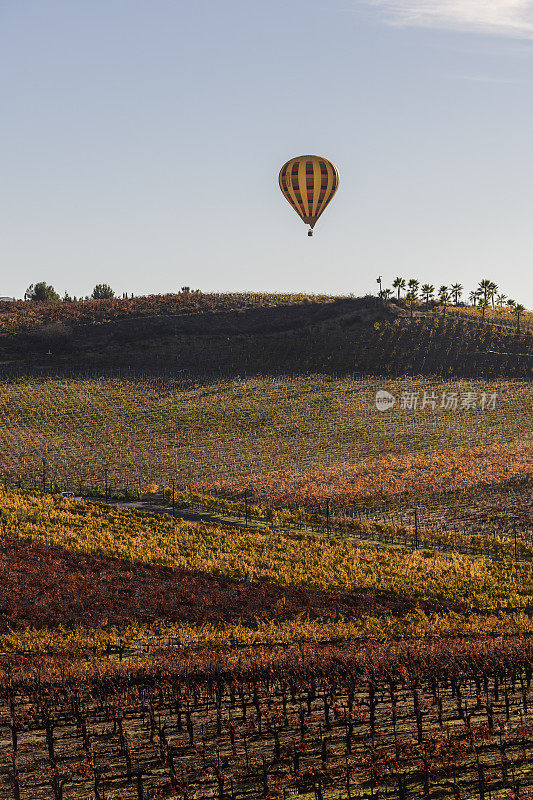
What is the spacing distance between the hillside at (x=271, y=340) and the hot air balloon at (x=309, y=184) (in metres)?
39.0

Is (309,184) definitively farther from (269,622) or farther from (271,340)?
(269,622)

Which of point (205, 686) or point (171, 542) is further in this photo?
point (171, 542)

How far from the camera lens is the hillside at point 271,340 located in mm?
121500

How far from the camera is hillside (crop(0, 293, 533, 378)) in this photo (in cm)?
12150

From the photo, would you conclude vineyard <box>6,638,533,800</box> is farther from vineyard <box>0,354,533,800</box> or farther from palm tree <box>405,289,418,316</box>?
palm tree <box>405,289,418,316</box>

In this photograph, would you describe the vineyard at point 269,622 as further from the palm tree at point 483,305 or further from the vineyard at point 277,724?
the palm tree at point 483,305

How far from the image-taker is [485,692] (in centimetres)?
2353

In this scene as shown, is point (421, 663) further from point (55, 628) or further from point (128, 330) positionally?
point (128, 330)

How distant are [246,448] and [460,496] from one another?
93.4 ft

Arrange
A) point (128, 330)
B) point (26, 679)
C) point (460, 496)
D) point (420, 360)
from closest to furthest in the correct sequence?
point (26, 679) < point (460, 496) < point (420, 360) < point (128, 330)

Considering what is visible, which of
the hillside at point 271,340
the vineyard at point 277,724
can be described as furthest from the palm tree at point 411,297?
the vineyard at point 277,724

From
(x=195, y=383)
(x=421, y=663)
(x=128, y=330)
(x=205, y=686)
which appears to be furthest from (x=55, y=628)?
(x=128, y=330)

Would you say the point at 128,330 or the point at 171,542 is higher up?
the point at 128,330

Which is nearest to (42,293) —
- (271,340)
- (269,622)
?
(271,340)
